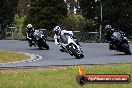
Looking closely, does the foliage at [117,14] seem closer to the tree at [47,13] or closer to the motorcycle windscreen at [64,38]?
the tree at [47,13]

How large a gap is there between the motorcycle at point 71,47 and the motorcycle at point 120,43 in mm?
2546

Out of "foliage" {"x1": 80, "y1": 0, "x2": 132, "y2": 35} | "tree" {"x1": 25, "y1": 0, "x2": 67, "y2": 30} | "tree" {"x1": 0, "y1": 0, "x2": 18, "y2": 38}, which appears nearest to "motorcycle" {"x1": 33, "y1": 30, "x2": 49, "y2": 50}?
"foliage" {"x1": 80, "y1": 0, "x2": 132, "y2": 35}

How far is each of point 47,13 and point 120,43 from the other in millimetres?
22365

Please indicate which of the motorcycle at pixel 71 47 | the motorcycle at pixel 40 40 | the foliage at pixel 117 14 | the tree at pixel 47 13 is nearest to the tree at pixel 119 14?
the foliage at pixel 117 14

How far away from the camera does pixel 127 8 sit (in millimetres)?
37000

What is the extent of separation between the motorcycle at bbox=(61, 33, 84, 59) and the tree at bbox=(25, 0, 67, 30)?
22.4 metres

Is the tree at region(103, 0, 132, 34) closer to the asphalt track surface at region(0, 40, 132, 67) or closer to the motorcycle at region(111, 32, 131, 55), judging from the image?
the asphalt track surface at region(0, 40, 132, 67)

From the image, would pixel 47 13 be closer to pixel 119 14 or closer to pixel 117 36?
pixel 119 14

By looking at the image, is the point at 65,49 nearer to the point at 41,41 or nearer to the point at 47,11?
the point at 41,41

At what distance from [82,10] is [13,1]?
817cm

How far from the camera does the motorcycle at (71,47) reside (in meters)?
20.8

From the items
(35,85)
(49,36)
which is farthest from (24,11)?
(35,85)

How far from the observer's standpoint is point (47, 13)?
4441 centimetres

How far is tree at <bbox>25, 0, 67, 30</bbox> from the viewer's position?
44.0m
